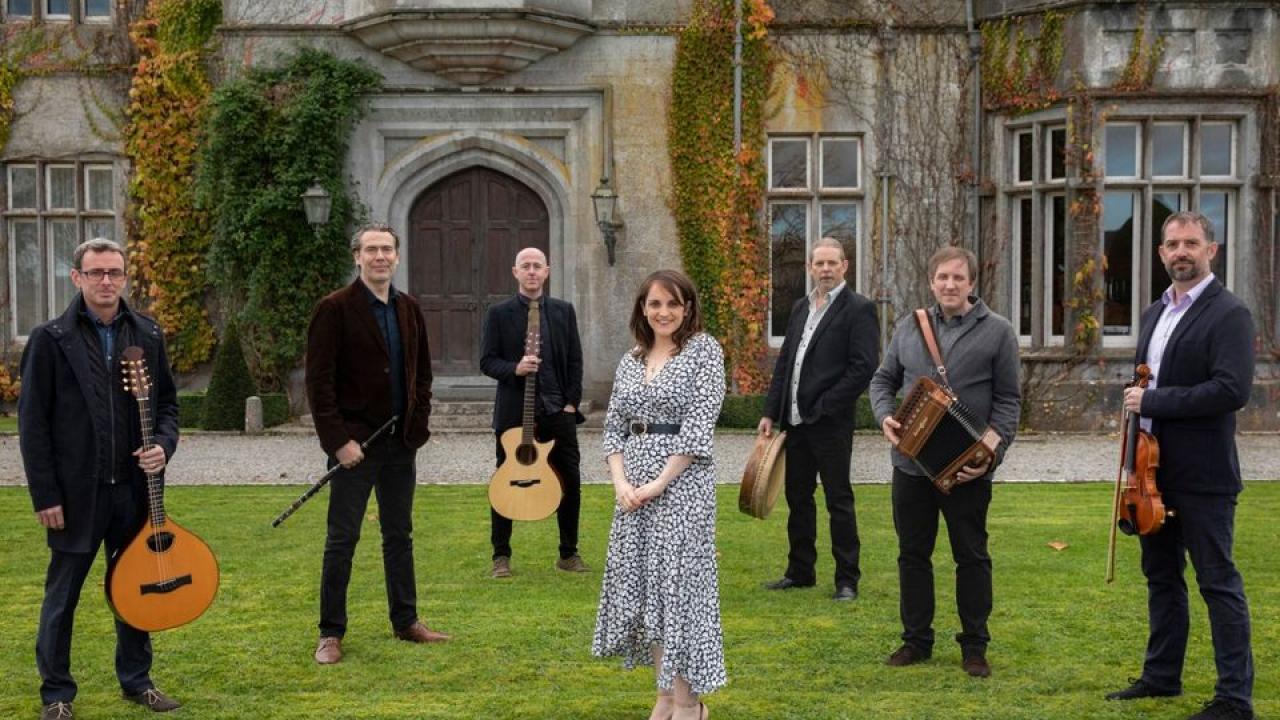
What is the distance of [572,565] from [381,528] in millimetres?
1962

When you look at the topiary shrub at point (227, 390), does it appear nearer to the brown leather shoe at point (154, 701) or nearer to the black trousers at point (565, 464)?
the black trousers at point (565, 464)

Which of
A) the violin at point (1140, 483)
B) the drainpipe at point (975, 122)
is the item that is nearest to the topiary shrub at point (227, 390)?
the drainpipe at point (975, 122)

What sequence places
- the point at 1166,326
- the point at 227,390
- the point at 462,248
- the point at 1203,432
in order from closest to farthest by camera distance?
the point at 1203,432 → the point at 1166,326 → the point at 227,390 → the point at 462,248

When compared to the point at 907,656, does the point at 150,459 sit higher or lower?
higher

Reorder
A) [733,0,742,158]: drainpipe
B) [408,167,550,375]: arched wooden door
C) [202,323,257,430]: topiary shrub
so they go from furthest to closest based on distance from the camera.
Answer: [408,167,550,375]: arched wooden door → [733,0,742,158]: drainpipe → [202,323,257,430]: topiary shrub

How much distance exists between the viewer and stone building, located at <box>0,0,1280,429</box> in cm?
1559

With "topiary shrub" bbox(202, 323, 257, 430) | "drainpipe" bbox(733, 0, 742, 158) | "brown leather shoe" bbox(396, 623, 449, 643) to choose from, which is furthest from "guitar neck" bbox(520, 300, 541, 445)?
"drainpipe" bbox(733, 0, 742, 158)

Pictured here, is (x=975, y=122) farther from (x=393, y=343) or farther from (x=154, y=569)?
(x=154, y=569)

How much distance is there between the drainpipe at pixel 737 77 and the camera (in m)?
16.4

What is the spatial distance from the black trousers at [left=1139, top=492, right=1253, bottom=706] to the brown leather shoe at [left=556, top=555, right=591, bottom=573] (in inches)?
137

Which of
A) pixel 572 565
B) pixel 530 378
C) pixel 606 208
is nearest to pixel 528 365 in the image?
pixel 530 378

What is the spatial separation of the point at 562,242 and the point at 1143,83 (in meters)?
6.60

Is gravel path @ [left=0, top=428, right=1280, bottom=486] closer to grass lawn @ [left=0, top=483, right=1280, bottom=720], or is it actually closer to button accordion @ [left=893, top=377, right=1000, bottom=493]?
grass lawn @ [left=0, top=483, right=1280, bottom=720]

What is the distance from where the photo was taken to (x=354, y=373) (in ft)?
20.9
